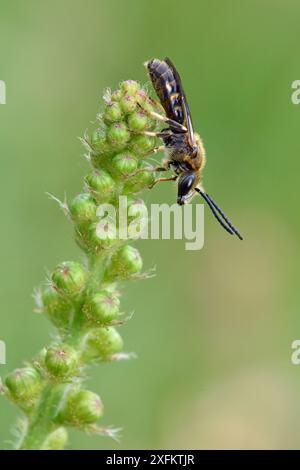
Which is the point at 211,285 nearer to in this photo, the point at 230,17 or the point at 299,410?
the point at 299,410

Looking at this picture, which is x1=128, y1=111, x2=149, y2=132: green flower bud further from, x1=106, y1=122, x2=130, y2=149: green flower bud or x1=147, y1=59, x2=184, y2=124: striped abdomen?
x1=147, y1=59, x2=184, y2=124: striped abdomen

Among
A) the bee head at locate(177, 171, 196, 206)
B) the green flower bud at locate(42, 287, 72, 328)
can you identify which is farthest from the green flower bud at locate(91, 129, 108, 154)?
the bee head at locate(177, 171, 196, 206)

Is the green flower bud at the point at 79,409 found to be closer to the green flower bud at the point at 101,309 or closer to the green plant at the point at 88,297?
the green plant at the point at 88,297

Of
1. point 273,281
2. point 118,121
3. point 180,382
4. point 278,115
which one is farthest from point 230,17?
point 118,121

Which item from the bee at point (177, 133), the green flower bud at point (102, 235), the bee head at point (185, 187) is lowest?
the green flower bud at point (102, 235)

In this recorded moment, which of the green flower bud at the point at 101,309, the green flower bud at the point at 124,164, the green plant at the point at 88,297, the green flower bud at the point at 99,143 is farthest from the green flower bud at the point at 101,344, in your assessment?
the green flower bud at the point at 99,143

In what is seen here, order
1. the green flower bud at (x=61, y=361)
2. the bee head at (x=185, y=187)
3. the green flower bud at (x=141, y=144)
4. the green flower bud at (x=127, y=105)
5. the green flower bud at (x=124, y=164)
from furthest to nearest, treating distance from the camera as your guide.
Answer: the bee head at (x=185, y=187)
the green flower bud at (x=127, y=105)
the green flower bud at (x=141, y=144)
the green flower bud at (x=124, y=164)
the green flower bud at (x=61, y=361)

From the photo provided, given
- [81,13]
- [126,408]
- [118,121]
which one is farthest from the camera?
[81,13]
